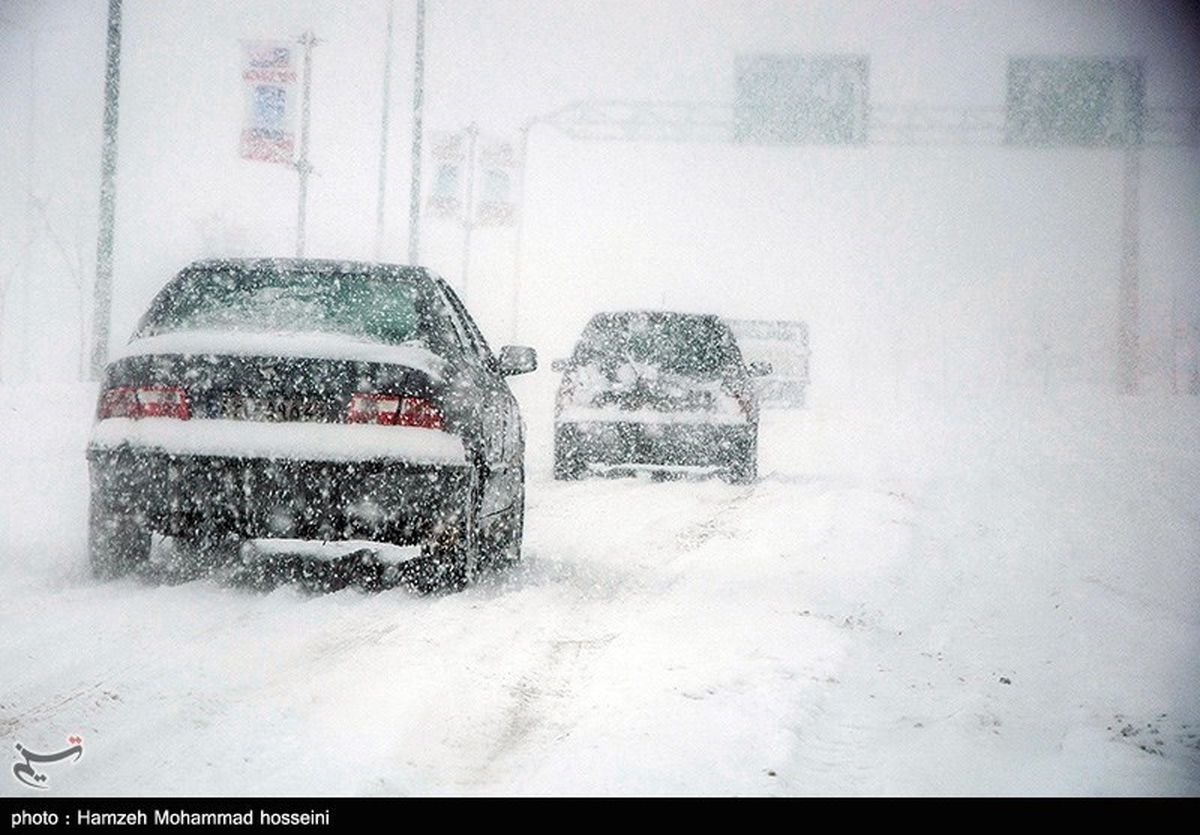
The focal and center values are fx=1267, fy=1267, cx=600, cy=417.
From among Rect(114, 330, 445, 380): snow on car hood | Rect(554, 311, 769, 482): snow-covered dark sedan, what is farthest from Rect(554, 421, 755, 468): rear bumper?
Rect(114, 330, 445, 380): snow on car hood

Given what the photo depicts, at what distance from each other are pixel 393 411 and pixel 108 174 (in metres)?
10.3

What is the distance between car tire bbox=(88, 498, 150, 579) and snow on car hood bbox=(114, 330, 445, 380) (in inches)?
31.1

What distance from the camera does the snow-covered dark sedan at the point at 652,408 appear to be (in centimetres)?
1243

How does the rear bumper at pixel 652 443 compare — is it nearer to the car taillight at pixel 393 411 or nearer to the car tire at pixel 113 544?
the car tire at pixel 113 544

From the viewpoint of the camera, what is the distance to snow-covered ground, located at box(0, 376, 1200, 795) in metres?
3.50

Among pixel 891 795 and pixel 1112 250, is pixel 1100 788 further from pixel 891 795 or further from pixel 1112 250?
pixel 1112 250

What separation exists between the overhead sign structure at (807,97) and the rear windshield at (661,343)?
17.3 meters

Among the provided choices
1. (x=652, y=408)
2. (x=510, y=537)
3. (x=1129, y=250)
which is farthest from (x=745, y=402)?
(x=1129, y=250)

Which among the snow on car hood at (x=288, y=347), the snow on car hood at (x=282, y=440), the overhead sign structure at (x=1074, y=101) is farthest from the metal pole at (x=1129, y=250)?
the snow on car hood at (x=282, y=440)

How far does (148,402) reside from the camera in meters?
5.78

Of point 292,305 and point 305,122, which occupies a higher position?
point 305,122

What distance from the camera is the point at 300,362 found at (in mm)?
5734

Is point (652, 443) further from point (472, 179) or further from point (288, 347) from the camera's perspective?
A: point (472, 179)
